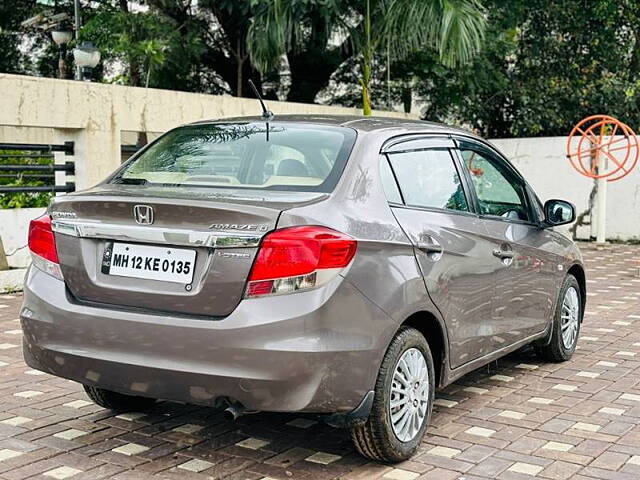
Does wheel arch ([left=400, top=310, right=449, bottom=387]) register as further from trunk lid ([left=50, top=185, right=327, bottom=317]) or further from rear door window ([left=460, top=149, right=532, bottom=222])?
rear door window ([left=460, top=149, right=532, bottom=222])

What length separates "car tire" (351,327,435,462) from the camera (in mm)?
3875

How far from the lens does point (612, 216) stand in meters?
15.6

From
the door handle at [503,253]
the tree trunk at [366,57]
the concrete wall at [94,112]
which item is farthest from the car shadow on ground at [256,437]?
the tree trunk at [366,57]

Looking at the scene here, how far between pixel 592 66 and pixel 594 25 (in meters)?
0.86

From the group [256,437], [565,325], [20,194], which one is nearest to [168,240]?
[256,437]

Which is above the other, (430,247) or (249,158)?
(249,158)

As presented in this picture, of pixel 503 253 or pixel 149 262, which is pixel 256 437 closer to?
pixel 149 262

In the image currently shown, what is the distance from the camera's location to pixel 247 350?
11.5 ft

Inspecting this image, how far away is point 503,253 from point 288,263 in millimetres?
1941

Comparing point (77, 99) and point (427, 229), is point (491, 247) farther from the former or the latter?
point (77, 99)

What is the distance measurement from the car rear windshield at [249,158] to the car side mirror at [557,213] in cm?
193

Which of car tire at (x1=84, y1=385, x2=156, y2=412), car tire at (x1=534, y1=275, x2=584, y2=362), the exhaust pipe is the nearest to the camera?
the exhaust pipe

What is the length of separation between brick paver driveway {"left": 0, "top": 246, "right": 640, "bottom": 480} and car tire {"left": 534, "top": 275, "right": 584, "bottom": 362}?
0.55 ft

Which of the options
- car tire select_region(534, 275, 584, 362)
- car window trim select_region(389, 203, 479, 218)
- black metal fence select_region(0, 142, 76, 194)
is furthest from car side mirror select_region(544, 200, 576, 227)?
black metal fence select_region(0, 142, 76, 194)
